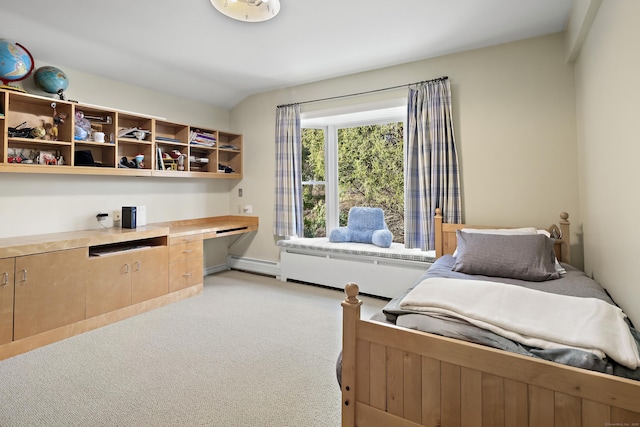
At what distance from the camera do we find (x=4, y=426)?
159cm

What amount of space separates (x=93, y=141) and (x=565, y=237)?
4.32 m

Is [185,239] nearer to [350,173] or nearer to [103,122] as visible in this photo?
[103,122]

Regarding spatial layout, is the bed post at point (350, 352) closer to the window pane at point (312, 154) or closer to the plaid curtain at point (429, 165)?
the plaid curtain at point (429, 165)

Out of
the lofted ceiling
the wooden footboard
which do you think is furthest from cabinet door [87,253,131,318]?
the wooden footboard

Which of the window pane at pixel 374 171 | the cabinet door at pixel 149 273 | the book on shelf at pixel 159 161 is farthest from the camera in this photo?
the window pane at pixel 374 171

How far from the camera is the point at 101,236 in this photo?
9.29 feet

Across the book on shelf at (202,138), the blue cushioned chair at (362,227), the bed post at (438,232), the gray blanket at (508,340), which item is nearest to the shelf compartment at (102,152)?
the book on shelf at (202,138)

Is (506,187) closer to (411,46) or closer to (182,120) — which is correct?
(411,46)

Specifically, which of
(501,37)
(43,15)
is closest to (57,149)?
(43,15)

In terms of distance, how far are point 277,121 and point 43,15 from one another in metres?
2.39

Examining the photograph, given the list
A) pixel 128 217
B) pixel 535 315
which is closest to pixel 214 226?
pixel 128 217

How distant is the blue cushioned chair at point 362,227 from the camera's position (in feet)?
12.9

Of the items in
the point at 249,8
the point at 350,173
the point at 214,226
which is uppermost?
the point at 249,8

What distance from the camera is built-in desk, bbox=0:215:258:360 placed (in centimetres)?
231
